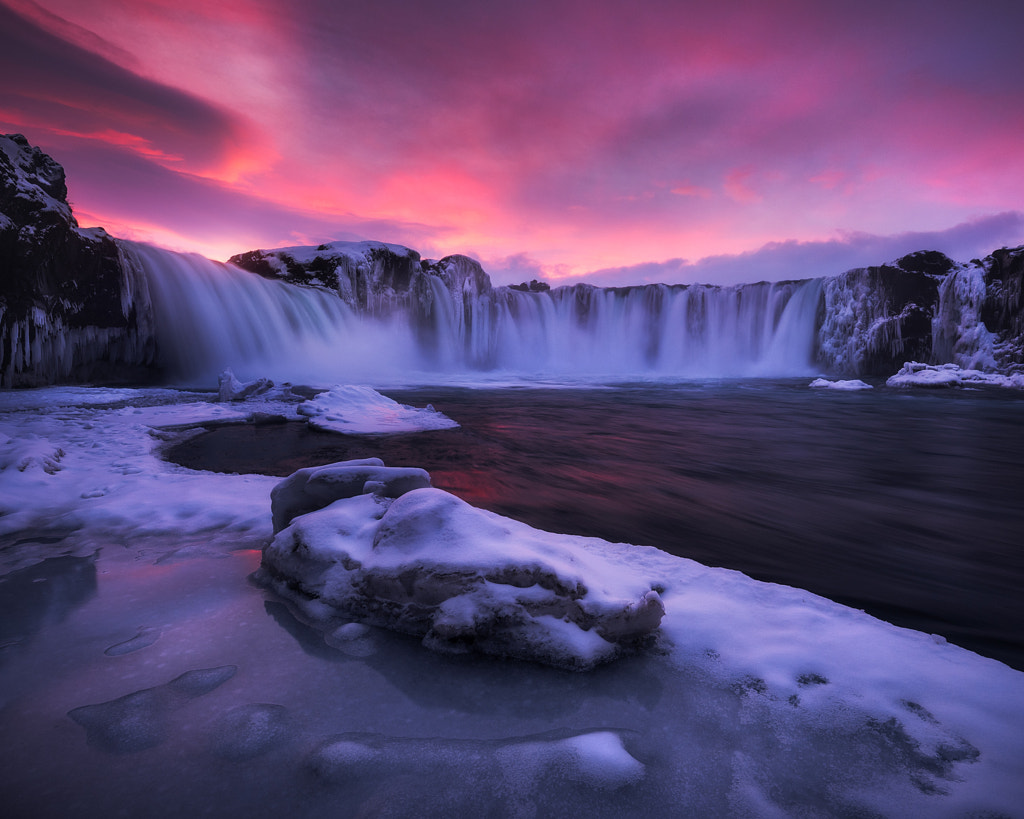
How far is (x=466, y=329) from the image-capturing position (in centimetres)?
2981

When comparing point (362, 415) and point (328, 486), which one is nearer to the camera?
point (328, 486)

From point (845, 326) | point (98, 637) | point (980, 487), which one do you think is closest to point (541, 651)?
point (98, 637)

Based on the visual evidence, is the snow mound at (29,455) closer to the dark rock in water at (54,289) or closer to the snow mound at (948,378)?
the dark rock in water at (54,289)

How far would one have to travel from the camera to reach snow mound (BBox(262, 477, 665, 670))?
155cm

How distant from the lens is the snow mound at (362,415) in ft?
21.8

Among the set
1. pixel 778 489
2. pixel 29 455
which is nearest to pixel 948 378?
pixel 778 489

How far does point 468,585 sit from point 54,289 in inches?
547

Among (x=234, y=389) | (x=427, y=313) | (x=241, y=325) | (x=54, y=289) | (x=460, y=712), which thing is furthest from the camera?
(x=427, y=313)

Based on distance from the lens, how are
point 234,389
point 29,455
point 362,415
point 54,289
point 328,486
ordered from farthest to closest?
point 54,289, point 234,389, point 362,415, point 29,455, point 328,486

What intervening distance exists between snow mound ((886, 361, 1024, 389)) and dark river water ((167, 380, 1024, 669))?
33.8 ft

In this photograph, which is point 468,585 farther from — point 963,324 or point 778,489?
point 963,324

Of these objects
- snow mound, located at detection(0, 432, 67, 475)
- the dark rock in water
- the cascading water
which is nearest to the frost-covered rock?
the cascading water

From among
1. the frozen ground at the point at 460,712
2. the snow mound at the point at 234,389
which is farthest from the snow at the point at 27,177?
the frozen ground at the point at 460,712

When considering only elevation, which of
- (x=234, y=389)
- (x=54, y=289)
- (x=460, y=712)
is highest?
(x=54, y=289)
